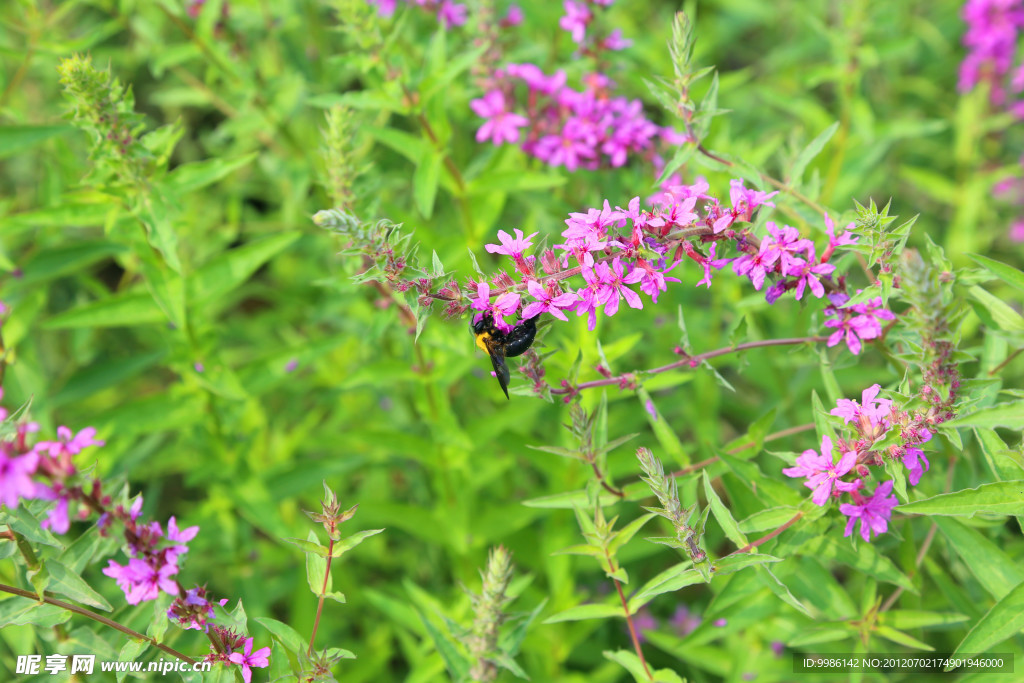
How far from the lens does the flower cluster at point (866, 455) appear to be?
9.00 ft

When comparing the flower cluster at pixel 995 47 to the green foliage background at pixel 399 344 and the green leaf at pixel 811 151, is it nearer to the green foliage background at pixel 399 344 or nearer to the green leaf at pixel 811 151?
the green foliage background at pixel 399 344

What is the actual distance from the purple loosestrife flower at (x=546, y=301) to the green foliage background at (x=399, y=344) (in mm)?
1043

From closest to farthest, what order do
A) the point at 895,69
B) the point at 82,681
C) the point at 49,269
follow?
the point at 82,681 → the point at 49,269 → the point at 895,69

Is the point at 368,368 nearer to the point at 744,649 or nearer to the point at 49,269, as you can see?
the point at 49,269

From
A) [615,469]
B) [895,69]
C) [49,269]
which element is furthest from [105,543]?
[895,69]

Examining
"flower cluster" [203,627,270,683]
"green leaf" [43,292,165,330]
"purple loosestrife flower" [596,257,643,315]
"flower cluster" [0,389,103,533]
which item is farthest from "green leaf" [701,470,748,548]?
"green leaf" [43,292,165,330]

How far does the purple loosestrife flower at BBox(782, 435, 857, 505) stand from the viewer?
9.16 ft

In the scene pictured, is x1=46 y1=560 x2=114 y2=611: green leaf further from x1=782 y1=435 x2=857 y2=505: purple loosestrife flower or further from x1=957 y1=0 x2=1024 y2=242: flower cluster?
x1=957 y1=0 x2=1024 y2=242: flower cluster

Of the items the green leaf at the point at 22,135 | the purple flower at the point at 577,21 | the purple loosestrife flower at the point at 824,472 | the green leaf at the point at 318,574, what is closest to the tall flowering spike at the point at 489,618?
the green leaf at the point at 318,574

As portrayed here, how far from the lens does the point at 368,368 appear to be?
4.13 meters

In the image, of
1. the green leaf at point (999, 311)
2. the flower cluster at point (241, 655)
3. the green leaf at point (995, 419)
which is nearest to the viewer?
the green leaf at point (995, 419)

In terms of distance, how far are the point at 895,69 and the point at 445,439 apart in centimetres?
595

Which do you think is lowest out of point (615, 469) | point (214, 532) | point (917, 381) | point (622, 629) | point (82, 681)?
point (622, 629)

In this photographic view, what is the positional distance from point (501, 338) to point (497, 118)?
2086 millimetres
